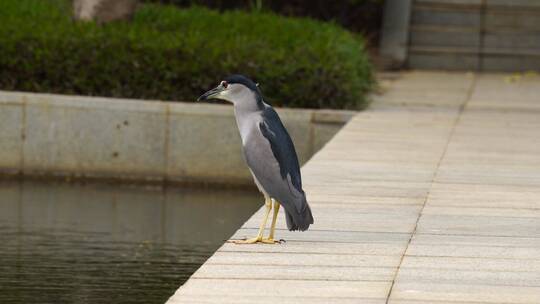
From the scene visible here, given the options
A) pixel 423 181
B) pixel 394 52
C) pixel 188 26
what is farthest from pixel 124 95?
pixel 394 52

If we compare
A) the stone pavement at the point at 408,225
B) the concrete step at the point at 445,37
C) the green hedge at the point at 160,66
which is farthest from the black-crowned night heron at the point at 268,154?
the concrete step at the point at 445,37

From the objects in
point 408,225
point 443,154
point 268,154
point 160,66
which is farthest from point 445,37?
point 268,154

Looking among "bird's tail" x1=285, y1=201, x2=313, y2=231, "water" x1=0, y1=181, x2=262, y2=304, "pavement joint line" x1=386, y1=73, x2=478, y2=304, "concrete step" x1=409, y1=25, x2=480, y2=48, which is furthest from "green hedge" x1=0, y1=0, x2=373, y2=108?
"bird's tail" x1=285, y1=201, x2=313, y2=231

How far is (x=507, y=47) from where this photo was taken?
20859mm

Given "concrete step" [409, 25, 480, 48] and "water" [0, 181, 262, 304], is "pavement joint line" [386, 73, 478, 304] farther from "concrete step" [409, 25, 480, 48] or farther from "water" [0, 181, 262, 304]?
"water" [0, 181, 262, 304]

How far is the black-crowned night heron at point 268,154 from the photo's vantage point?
7688 millimetres

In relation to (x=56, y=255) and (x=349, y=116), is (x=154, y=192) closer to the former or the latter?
(x=349, y=116)

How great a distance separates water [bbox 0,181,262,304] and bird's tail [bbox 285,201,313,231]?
105cm

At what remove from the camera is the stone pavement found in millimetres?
6715

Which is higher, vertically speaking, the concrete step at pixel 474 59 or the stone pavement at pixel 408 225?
the stone pavement at pixel 408 225

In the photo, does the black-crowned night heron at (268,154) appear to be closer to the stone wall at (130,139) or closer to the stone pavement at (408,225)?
the stone pavement at (408,225)

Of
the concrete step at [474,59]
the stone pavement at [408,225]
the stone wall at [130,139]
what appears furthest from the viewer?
the concrete step at [474,59]

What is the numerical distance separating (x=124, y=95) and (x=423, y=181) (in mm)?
4932

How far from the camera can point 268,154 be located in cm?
771
